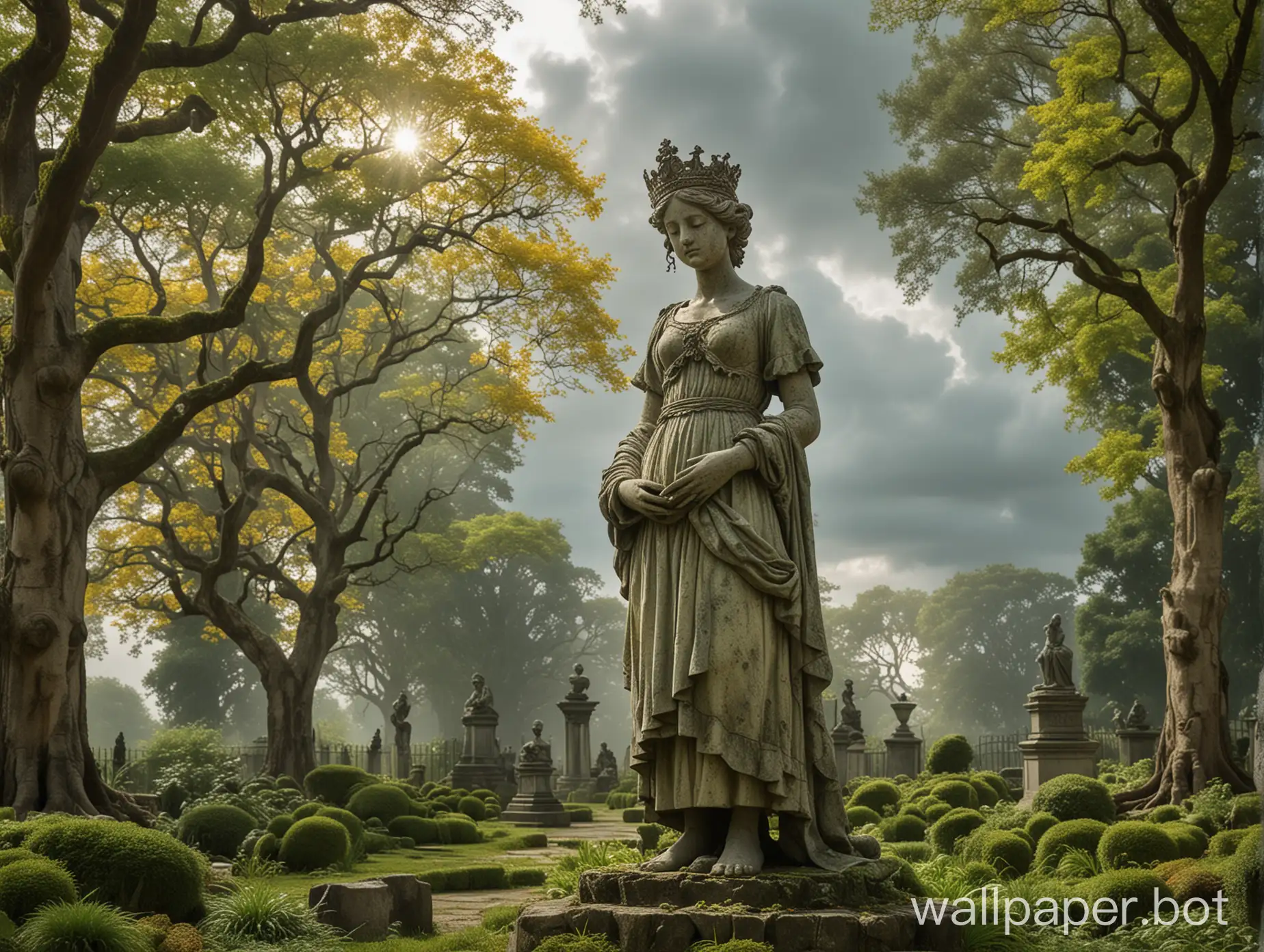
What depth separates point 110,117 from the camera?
11.5 meters

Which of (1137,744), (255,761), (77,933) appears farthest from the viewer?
(255,761)

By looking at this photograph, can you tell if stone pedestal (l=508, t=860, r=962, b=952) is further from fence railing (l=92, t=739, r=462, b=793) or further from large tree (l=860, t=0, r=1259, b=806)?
fence railing (l=92, t=739, r=462, b=793)

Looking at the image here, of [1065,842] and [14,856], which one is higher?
[14,856]

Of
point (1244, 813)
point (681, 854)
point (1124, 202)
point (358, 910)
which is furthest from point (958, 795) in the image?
point (1124, 202)

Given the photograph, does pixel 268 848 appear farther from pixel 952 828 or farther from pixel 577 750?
pixel 577 750

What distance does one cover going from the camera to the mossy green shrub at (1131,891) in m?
7.52

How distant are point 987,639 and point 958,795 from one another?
47.1m

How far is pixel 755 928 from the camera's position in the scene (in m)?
4.75

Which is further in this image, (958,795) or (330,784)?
(330,784)

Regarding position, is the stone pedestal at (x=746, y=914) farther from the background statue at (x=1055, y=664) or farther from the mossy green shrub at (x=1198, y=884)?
the background statue at (x=1055, y=664)

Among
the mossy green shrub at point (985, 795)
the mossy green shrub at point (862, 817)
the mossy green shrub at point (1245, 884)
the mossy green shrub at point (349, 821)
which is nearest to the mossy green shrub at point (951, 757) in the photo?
the mossy green shrub at point (985, 795)

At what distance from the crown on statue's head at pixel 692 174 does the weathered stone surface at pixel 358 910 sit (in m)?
4.48

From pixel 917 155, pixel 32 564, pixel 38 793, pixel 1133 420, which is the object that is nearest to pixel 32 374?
pixel 32 564

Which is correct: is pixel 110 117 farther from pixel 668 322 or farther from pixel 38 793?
pixel 668 322
